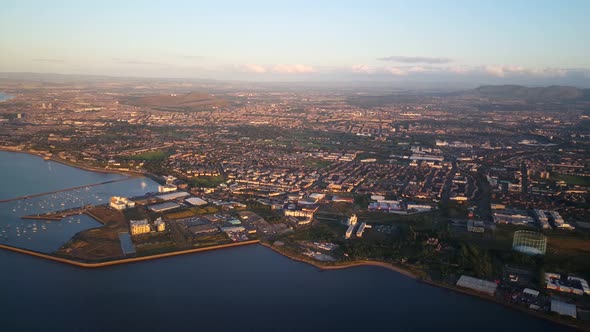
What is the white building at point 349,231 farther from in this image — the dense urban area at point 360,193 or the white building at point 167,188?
the white building at point 167,188

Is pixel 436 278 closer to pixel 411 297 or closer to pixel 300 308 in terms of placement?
pixel 411 297

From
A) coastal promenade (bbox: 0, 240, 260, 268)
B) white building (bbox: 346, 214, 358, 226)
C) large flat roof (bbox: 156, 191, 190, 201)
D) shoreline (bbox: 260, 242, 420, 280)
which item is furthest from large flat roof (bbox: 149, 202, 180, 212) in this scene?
white building (bbox: 346, 214, 358, 226)

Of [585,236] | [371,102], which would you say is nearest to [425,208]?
[585,236]

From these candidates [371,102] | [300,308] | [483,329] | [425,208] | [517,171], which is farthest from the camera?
[371,102]

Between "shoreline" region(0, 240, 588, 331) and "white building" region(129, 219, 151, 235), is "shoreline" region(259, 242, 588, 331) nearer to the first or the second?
"shoreline" region(0, 240, 588, 331)

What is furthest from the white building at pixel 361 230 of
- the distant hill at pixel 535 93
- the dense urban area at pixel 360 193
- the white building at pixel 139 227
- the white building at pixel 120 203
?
the distant hill at pixel 535 93
